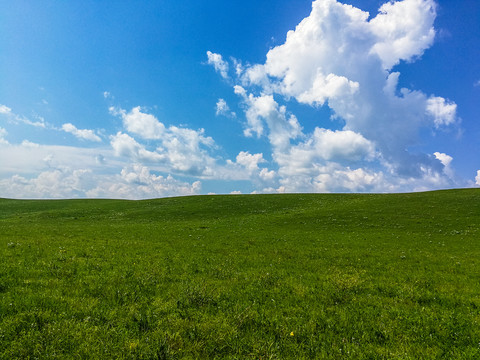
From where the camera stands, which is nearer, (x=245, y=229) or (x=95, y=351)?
(x=95, y=351)

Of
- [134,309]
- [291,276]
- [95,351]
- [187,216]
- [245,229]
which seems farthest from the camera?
[187,216]

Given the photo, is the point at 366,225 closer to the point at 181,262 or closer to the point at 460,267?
the point at 460,267

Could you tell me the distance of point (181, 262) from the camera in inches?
608

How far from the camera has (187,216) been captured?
47.8 m

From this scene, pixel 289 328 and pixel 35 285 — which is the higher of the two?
pixel 35 285

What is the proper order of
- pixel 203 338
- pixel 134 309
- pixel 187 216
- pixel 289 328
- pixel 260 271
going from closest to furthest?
1. pixel 203 338
2. pixel 289 328
3. pixel 134 309
4. pixel 260 271
5. pixel 187 216

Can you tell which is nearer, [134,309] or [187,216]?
[134,309]

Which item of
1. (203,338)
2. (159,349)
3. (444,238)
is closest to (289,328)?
(203,338)

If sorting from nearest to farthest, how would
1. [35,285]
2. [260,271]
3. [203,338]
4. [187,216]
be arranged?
[203,338] < [35,285] < [260,271] < [187,216]

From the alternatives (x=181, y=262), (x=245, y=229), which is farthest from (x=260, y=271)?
(x=245, y=229)

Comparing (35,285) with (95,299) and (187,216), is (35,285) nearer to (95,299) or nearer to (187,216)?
(95,299)

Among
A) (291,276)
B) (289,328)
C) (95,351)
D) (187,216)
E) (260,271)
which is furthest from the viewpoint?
(187,216)

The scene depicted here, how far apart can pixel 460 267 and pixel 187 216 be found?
132 feet

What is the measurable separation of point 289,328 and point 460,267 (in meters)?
14.9
